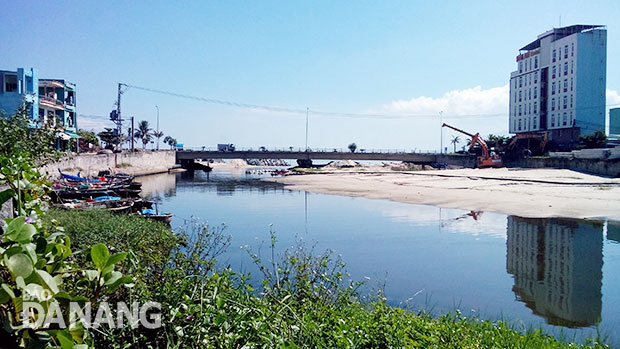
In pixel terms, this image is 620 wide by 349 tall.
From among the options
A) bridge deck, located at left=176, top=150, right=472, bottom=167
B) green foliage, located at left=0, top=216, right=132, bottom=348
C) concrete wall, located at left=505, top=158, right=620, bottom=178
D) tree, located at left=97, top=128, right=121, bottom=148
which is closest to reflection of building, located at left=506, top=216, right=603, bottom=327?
green foliage, located at left=0, top=216, right=132, bottom=348

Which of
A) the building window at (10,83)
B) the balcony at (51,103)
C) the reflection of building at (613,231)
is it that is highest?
the building window at (10,83)

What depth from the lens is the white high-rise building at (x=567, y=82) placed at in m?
64.2

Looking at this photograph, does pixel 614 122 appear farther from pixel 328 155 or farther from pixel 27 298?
pixel 27 298

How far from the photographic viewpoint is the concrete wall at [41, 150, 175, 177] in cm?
4621

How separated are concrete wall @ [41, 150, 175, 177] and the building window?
31.4 feet

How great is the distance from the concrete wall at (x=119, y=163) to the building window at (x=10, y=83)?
958cm

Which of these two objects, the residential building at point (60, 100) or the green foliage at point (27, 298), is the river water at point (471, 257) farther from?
the residential building at point (60, 100)

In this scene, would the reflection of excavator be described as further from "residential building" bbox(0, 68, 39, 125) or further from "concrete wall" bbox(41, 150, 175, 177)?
"residential building" bbox(0, 68, 39, 125)

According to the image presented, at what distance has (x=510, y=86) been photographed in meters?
81.9

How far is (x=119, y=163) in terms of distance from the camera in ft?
215

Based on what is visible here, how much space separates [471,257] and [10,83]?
51.1m

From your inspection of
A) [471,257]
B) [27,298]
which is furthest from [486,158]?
[27,298]

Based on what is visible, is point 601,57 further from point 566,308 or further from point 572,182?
point 566,308

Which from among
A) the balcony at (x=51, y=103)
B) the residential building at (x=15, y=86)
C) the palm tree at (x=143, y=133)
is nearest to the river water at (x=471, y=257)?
the residential building at (x=15, y=86)
